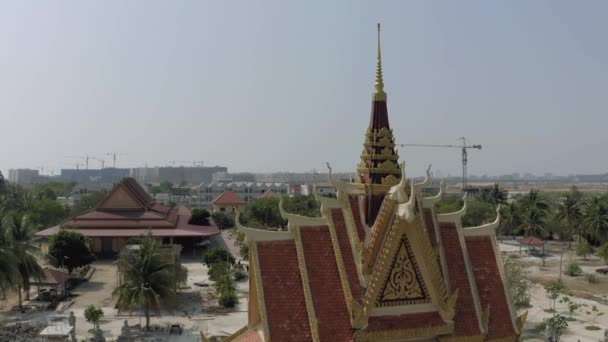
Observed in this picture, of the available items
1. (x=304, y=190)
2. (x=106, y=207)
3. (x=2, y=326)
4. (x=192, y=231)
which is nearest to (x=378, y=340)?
(x=2, y=326)

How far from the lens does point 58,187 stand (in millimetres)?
158000

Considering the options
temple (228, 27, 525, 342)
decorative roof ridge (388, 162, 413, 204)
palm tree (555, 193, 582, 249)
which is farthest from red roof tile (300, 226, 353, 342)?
palm tree (555, 193, 582, 249)

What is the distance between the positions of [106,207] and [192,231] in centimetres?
1132

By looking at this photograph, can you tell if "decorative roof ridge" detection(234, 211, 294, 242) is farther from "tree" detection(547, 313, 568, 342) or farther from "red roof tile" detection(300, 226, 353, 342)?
"tree" detection(547, 313, 568, 342)

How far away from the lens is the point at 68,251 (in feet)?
141

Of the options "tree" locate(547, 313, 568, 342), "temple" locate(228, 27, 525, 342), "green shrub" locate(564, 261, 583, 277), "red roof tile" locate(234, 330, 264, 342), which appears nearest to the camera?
"temple" locate(228, 27, 525, 342)

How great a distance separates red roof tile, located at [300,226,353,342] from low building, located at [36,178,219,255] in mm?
42977

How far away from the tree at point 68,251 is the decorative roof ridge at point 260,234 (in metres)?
34.7

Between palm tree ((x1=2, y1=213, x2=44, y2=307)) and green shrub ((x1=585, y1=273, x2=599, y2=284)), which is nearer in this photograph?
palm tree ((x1=2, y1=213, x2=44, y2=307))

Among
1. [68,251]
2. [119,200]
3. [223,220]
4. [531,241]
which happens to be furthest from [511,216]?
[68,251]

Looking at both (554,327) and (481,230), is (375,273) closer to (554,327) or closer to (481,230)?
(481,230)

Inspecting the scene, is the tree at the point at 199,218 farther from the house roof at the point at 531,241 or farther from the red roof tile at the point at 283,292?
the red roof tile at the point at 283,292

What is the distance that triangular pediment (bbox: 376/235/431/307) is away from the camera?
525 inches

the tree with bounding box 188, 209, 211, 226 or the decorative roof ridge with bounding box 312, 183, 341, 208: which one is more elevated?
the decorative roof ridge with bounding box 312, 183, 341, 208
